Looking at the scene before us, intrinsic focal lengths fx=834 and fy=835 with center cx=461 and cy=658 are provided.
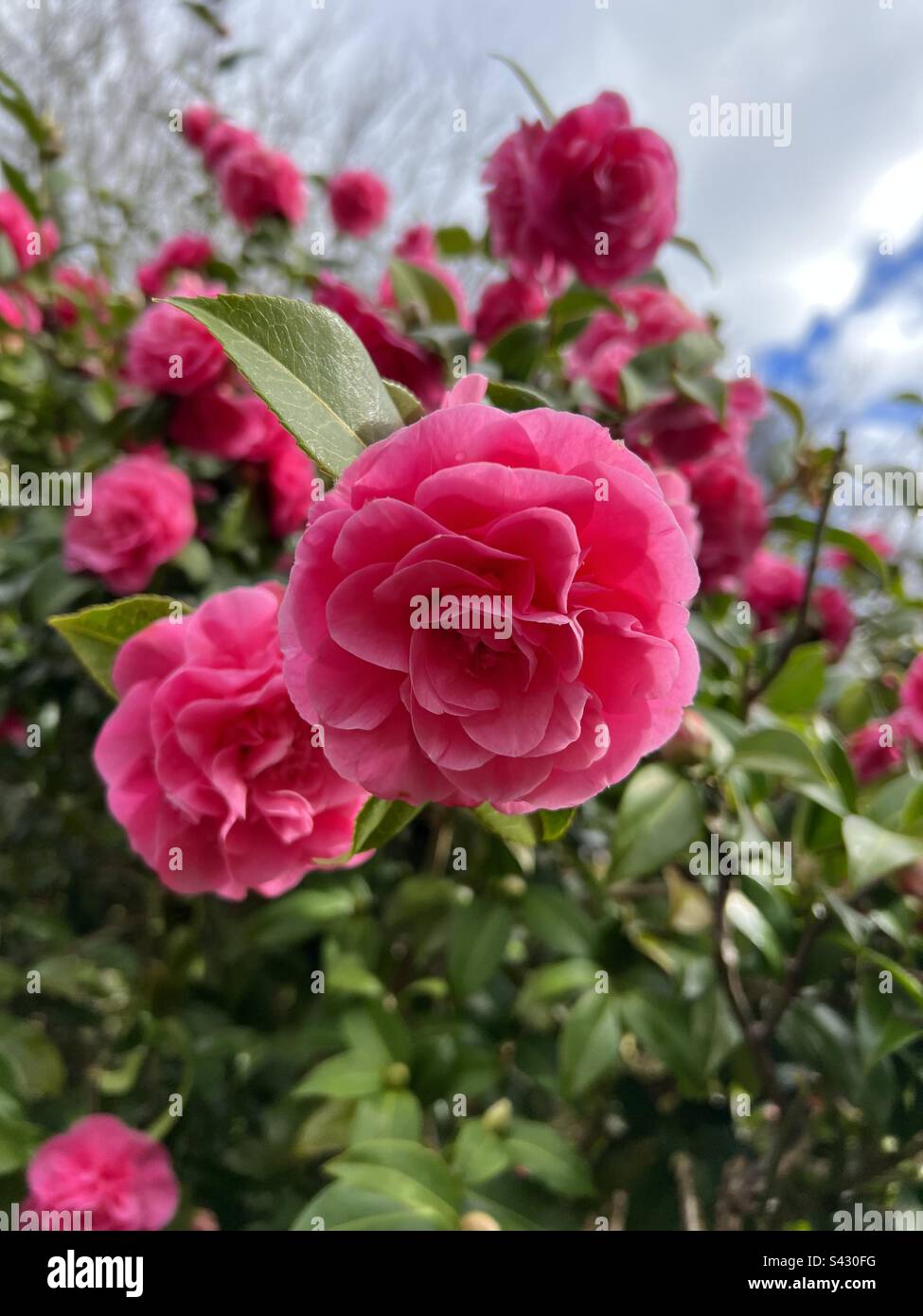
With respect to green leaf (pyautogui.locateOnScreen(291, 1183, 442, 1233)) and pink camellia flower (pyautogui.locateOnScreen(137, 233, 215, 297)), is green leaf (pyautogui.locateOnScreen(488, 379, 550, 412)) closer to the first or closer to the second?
green leaf (pyautogui.locateOnScreen(291, 1183, 442, 1233))

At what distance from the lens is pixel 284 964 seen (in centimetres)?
99

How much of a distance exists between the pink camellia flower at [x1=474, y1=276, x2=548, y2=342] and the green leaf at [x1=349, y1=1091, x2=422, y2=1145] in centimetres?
78

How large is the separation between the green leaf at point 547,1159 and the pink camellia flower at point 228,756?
45 centimetres

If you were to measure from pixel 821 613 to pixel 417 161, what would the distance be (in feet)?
14.3

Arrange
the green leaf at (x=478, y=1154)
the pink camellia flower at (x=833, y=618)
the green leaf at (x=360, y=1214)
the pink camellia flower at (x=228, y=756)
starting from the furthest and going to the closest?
the pink camellia flower at (x=833, y=618) → the green leaf at (x=478, y=1154) → the green leaf at (x=360, y=1214) → the pink camellia flower at (x=228, y=756)

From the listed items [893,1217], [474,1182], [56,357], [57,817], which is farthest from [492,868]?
[56,357]

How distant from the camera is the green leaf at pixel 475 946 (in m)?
0.80

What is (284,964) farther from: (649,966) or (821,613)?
(821,613)

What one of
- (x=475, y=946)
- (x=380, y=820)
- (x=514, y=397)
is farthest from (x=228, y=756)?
(x=475, y=946)

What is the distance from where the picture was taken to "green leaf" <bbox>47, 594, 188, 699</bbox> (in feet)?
1.57

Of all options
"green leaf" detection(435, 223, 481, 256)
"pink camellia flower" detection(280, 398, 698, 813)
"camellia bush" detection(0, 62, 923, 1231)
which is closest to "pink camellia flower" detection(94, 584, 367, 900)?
"camellia bush" detection(0, 62, 923, 1231)

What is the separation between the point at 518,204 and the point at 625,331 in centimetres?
17

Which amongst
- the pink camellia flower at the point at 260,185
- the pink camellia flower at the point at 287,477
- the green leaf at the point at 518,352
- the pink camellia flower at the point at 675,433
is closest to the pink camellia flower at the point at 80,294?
the pink camellia flower at the point at 260,185

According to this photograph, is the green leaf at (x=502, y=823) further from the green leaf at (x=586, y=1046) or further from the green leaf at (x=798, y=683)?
the green leaf at (x=798, y=683)
